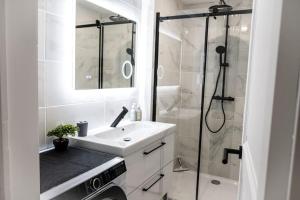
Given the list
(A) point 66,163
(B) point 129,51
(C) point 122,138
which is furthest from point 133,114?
(A) point 66,163

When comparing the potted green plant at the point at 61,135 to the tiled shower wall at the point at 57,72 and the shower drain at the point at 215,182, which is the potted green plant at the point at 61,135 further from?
the shower drain at the point at 215,182

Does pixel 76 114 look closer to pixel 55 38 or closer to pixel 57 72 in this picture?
pixel 57 72

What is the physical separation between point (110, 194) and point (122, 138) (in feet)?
2.59

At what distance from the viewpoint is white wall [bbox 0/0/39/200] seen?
0.44 meters

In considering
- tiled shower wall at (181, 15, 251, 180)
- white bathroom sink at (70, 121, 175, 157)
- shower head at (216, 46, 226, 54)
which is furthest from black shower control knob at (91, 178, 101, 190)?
shower head at (216, 46, 226, 54)

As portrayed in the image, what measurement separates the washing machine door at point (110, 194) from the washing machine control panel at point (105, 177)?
3 cm

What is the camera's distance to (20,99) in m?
0.47

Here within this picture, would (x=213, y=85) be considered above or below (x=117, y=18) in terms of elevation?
below

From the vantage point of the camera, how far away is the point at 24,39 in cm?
47

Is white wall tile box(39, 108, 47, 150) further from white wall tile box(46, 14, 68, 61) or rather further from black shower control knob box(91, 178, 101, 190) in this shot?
black shower control knob box(91, 178, 101, 190)

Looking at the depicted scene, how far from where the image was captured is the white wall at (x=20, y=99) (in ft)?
1.45

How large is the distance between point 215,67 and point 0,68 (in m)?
2.77

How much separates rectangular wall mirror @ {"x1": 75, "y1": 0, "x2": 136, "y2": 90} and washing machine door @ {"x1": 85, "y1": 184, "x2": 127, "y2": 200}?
0.85 m

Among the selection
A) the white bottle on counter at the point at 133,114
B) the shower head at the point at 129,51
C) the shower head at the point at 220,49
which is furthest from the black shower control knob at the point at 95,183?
the shower head at the point at 220,49
